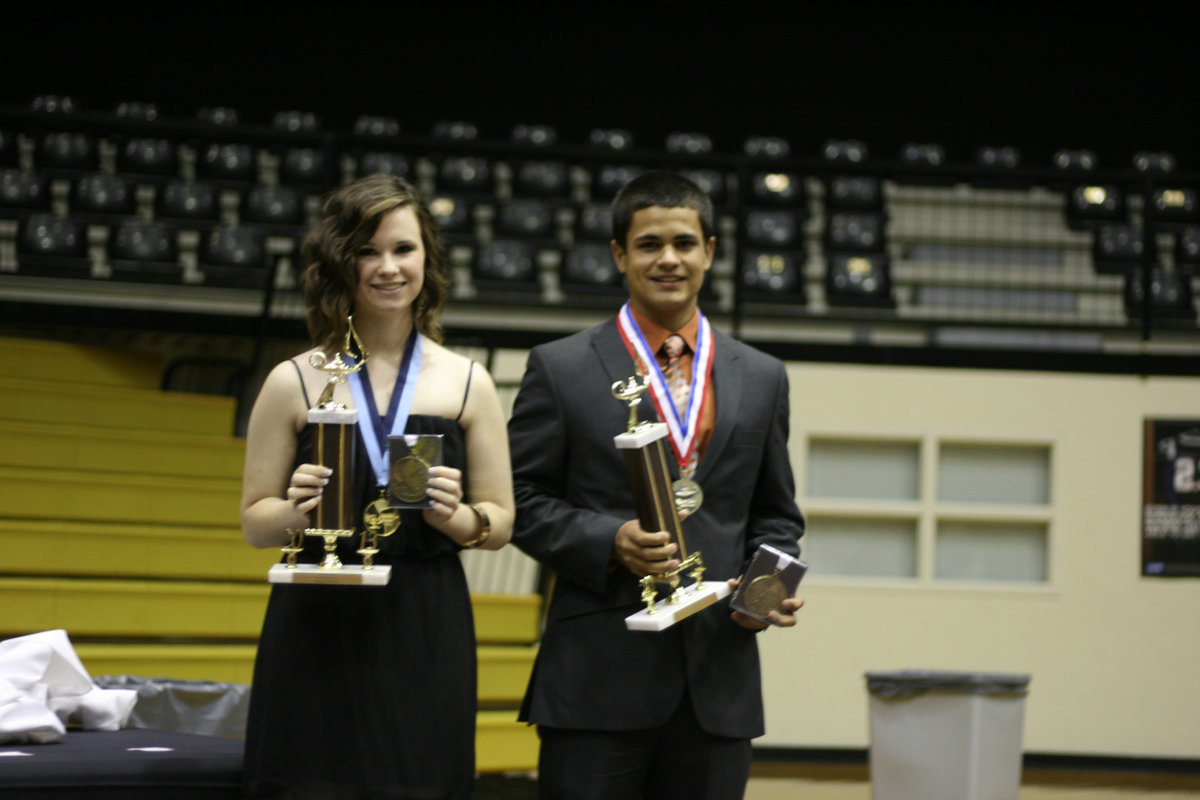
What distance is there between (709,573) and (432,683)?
1.67 ft

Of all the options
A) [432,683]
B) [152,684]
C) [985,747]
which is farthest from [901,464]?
[432,683]

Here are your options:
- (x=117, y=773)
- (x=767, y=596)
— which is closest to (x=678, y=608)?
(x=767, y=596)

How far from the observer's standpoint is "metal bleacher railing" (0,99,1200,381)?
19.1 feet

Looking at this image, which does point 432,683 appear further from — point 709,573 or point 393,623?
point 709,573

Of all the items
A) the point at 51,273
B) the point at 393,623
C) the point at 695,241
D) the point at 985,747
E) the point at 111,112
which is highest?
the point at 111,112

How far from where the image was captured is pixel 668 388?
6.79 ft

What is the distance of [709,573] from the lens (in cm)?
199

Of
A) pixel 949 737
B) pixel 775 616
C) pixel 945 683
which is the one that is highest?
pixel 775 616

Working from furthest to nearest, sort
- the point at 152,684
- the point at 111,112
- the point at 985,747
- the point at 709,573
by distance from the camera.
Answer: the point at 111,112 < the point at 985,747 < the point at 152,684 < the point at 709,573

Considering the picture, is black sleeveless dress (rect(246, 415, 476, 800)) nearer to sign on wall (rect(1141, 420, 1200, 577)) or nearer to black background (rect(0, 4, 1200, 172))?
sign on wall (rect(1141, 420, 1200, 577))

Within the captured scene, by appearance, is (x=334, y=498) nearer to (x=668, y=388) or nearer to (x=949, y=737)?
(x=668, y=388)

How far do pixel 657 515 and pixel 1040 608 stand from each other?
4382 mm

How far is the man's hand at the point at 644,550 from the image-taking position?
5.88 ft

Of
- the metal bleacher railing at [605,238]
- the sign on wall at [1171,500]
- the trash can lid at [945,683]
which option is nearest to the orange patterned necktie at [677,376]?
the trash can lid at [945,683]
